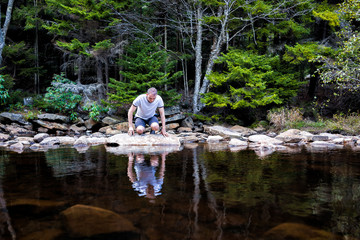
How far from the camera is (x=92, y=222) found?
150 centimetres

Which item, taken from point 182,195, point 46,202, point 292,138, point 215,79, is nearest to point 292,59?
point 215,79

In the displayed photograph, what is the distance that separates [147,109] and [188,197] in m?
4.00

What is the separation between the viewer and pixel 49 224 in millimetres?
1476

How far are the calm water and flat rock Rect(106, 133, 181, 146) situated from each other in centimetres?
265

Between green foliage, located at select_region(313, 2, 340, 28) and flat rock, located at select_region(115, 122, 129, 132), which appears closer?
green foliage, located at select_region(313, 2, 340, 28)

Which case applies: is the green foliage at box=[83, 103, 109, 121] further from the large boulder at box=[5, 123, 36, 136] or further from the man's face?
the man's face

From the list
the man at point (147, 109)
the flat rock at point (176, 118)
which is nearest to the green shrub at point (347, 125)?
the flat rock at point (176, 118)

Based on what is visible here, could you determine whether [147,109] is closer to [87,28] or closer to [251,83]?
[251,83]

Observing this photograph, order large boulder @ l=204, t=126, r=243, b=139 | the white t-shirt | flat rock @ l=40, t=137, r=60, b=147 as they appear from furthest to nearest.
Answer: large boulder @ l=204, t=126, r=243, b=139
flat rock @ l=40, t=137, r=60, b=147
the white t-shirt

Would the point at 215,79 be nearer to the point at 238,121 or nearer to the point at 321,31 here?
the point at 238,121

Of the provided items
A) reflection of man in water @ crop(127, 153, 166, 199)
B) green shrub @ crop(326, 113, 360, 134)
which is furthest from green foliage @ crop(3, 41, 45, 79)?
green shrub @ crop(326, 113, 360, 134)

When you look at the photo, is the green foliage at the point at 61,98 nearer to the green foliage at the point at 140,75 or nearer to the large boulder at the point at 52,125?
the large boulder at the point at 52,125

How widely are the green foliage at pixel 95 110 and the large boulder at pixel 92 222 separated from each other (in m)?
9.94

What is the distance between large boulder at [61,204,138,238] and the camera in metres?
1.39
